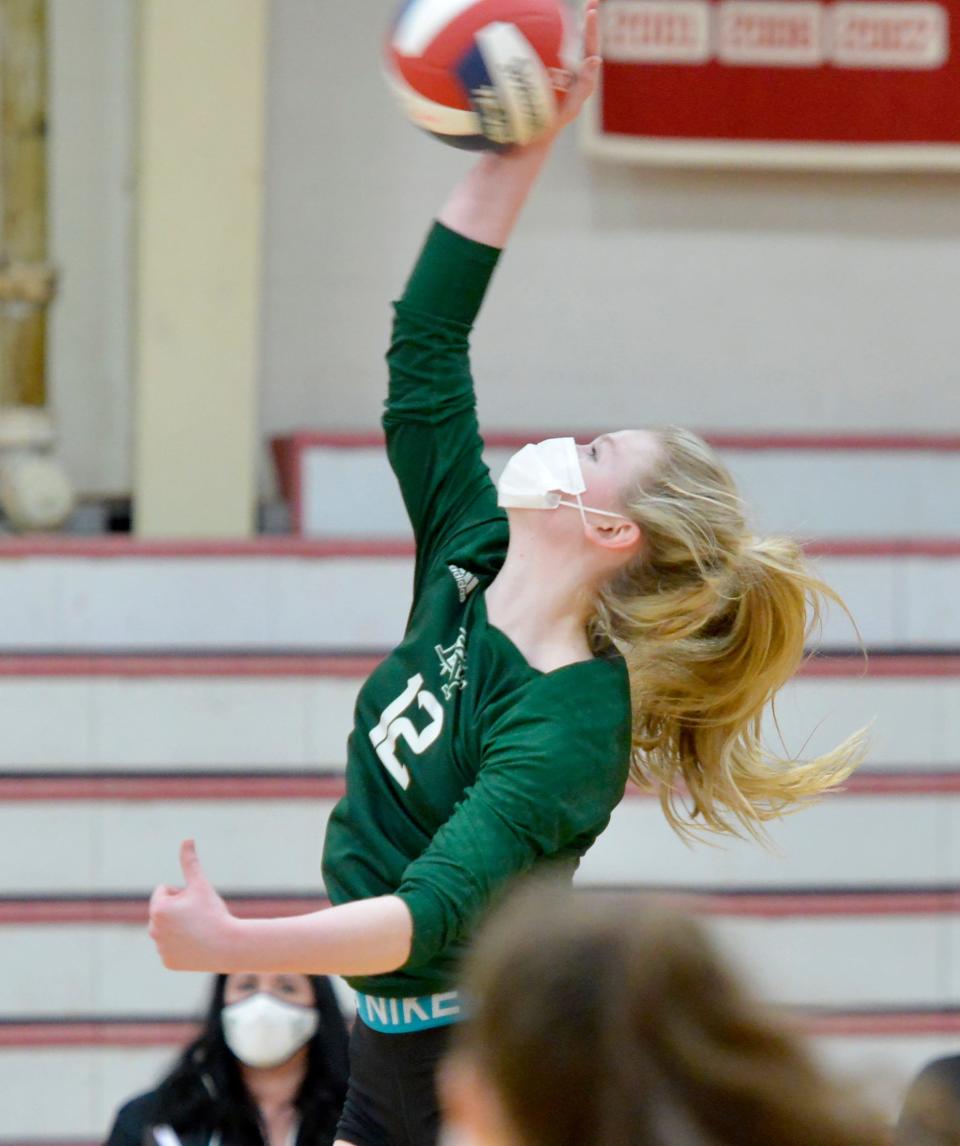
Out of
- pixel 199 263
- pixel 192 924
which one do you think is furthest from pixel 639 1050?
pixel 199 263

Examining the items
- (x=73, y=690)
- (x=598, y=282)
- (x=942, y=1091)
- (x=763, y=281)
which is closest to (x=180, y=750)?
(x=73, y=690)

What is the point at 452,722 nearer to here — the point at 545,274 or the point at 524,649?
the point at 524,649

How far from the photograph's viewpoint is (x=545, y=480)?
2.27 m

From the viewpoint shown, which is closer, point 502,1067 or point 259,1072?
point 502,1067

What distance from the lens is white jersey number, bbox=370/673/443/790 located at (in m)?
2.23

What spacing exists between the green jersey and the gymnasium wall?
3.26 m

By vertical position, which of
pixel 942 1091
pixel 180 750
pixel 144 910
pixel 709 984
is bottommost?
pixel 144 910

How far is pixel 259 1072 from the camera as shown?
3447 mm

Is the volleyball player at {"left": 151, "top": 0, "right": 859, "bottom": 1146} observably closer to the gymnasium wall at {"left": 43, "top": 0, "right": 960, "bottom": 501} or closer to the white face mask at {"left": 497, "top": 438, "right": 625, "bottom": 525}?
the white face mask at {"left": 497, "top": 438, "right": 625, "bottom": 525}

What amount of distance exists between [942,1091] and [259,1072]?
2.38 m

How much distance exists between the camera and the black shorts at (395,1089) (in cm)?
224

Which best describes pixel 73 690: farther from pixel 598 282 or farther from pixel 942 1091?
pixel 942 1091

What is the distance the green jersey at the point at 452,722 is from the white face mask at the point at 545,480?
12 cm

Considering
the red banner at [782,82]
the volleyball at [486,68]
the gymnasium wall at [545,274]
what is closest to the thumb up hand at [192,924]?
the volleyball at [486,68]
